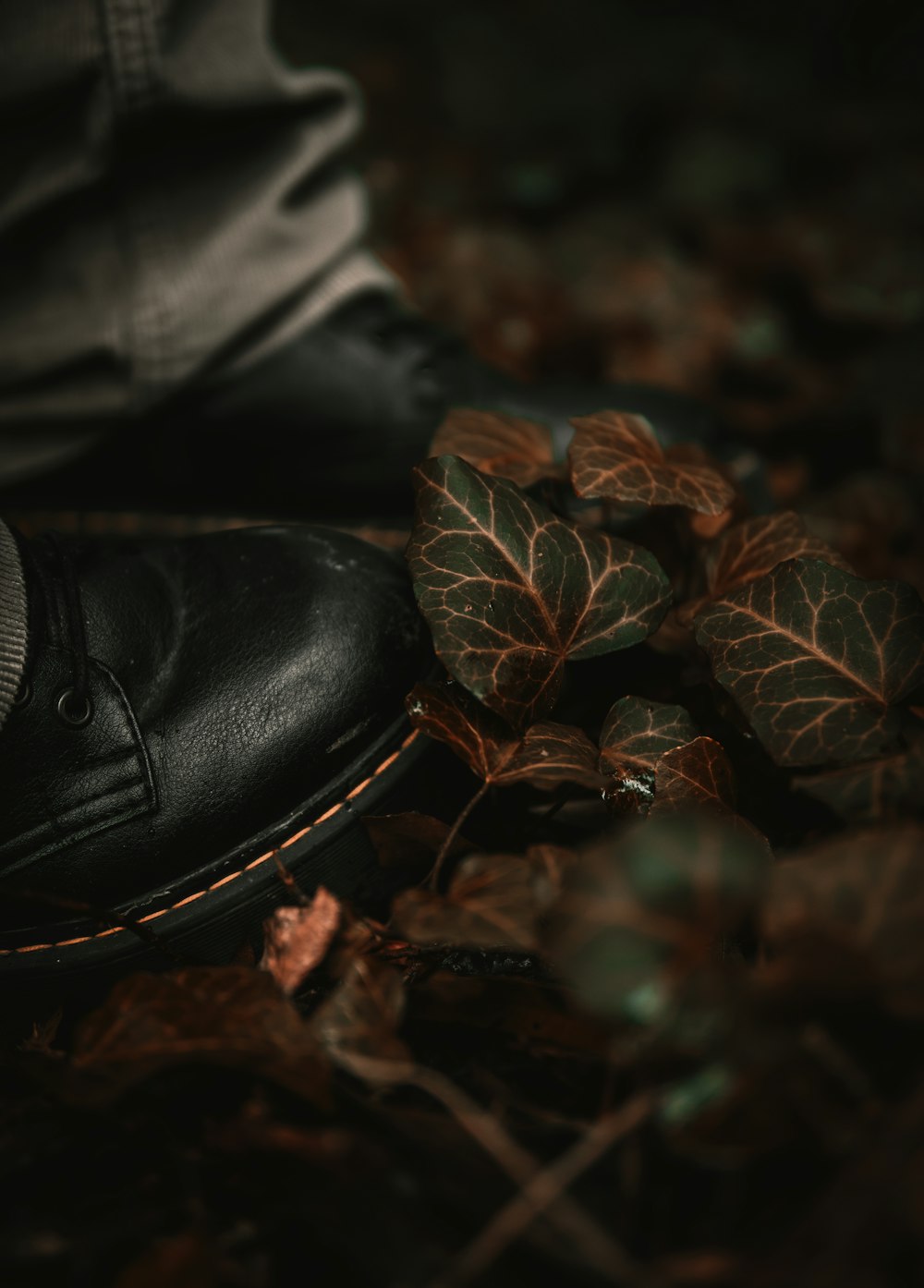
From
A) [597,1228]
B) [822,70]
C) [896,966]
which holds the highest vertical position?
[822,70]

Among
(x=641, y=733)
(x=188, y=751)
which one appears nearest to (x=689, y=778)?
(x=641, y=733)

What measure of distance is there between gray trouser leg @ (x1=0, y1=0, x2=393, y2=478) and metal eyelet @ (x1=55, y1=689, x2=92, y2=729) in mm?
545

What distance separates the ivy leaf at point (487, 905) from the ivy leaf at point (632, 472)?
30cm

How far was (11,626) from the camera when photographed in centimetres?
68

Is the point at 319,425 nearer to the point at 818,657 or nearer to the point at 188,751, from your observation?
the point at 188,751

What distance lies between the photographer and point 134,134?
107 cm

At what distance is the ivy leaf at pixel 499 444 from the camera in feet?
2.60

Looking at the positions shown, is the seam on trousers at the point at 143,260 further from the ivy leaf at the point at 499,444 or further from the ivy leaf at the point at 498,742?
the ivy leaf at the point at 498,742

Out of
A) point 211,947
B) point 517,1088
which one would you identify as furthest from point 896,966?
point 211,947

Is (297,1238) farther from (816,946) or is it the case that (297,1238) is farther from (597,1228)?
(816,946)

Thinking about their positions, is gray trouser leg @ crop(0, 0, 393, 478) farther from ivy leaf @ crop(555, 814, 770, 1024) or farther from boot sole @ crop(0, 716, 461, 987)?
ivy leaf @ crop(555, 814, 770, 1024)

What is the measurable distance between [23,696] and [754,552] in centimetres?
61

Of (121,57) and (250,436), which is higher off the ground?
(121,57)

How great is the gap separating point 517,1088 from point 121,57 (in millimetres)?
1099
